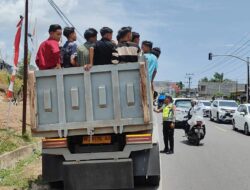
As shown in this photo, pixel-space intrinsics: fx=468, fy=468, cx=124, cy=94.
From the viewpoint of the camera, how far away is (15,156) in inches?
445

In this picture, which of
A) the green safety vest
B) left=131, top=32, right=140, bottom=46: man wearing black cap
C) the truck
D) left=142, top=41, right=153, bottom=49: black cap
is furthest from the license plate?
the green safety vest

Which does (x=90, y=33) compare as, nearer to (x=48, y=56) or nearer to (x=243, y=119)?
(x=48, y=56)

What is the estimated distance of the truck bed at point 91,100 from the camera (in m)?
7.26

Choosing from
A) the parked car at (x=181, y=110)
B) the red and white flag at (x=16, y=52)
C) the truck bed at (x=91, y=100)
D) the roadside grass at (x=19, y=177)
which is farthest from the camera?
the parked car at (x=181, y=110)

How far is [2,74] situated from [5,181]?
41.4 metres

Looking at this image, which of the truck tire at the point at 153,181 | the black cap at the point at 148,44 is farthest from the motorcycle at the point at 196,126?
the truck tire at the point at 153,181

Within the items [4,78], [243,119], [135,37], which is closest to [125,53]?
[135,37]

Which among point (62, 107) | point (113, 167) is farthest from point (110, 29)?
point (113, 167)

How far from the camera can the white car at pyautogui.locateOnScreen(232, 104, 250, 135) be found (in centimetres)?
2145

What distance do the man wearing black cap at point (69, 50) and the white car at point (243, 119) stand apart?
1446cm

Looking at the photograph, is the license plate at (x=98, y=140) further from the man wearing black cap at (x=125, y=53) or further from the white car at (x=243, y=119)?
the white car at (x=243, y=119)

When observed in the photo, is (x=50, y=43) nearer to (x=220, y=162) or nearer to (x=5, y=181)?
(x=5, y=181)

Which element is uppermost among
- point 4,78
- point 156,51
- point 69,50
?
point 4,78

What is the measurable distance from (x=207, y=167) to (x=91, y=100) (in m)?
4.89
